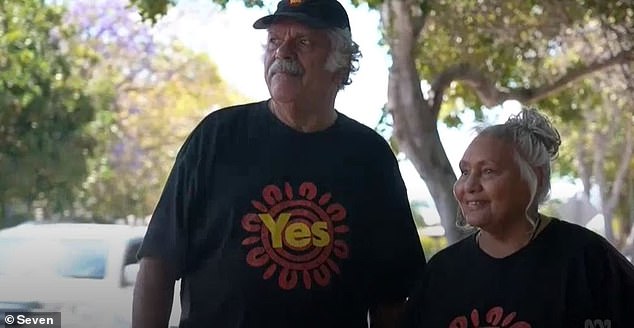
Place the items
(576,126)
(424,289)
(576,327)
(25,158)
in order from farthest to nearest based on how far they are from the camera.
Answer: (576,126) → (25,158) → (424,289) → (576,327)

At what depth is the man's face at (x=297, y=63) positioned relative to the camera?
1634 millimetres

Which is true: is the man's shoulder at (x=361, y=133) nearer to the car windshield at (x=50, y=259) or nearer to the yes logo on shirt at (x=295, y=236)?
the yes logo on shirt at (x=295, y=236)

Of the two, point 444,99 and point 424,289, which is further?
point 444,99

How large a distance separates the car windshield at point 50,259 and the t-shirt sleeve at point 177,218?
1252 millimetres

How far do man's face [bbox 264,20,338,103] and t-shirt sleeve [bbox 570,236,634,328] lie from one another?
54 centimetres

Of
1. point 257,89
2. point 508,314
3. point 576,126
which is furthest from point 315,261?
point 576,126

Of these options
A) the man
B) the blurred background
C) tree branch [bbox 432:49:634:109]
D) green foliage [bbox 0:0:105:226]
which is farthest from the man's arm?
tree branch [bbox 432:49:634:109]

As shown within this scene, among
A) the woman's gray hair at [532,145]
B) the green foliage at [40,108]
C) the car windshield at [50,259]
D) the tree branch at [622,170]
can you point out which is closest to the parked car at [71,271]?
the car windshield at [50,259]

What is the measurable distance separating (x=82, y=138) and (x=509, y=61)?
1697 millimetres

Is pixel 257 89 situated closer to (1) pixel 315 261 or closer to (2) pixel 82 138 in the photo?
(2) pixel 82 138

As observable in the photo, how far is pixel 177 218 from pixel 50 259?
1.34 meters

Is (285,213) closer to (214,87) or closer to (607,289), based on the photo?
(607,289)

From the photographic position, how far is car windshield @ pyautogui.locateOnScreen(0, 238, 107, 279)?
282 centimetres

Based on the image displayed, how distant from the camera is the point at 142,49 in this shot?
10.4ft
